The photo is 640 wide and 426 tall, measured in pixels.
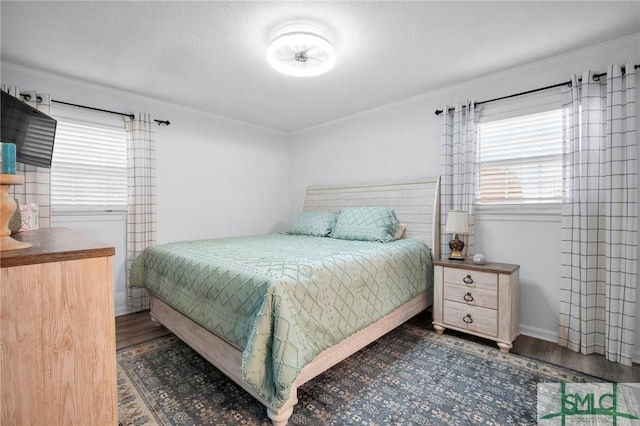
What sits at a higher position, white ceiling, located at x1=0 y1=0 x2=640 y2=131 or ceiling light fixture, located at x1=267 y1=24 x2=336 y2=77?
white ceiling, located at x1=0 y1=0 x2=640 y2=131

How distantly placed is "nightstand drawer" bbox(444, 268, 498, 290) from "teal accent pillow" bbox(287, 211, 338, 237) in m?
1.47

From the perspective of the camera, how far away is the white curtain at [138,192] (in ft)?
10.8

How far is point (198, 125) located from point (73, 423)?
138 inches

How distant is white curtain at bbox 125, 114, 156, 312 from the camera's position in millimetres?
3277

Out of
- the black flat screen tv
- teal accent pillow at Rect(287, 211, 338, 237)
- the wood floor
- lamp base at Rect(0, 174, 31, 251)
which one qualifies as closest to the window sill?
the wood floor

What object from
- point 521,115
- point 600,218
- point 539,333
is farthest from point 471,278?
point 521,115

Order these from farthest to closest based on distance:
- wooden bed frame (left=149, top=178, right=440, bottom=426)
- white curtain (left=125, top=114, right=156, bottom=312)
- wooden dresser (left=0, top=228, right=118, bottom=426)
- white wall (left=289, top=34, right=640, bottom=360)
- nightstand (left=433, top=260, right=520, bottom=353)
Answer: white curtain (left=125, top=114, right=156, bottom=312) → white wall (left=289, top=34, right=640, bottom=360) → nightstand (left=433, top=260, right=520, bottom=353) → wooden bed frame (left=149, top=178, right=440, bottom=426) → wooden dresser (left=0, top=228, right=118, bottom=426)

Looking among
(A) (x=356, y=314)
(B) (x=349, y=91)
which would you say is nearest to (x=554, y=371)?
(A) (x=356, y=314)

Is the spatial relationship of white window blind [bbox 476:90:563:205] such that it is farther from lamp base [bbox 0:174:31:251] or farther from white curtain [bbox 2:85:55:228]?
white curtain [bbox 2:85:55:228]

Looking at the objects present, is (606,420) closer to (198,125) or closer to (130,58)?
(130,58)

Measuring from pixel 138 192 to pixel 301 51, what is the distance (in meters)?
2.38

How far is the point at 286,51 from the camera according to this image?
2.24m

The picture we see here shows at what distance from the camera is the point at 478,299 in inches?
100

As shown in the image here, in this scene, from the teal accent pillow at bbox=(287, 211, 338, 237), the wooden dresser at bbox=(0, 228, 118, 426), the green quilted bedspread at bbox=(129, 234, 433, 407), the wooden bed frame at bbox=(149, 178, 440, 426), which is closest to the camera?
the wooden dresser at bbox=(0, 228, 118, 426)
